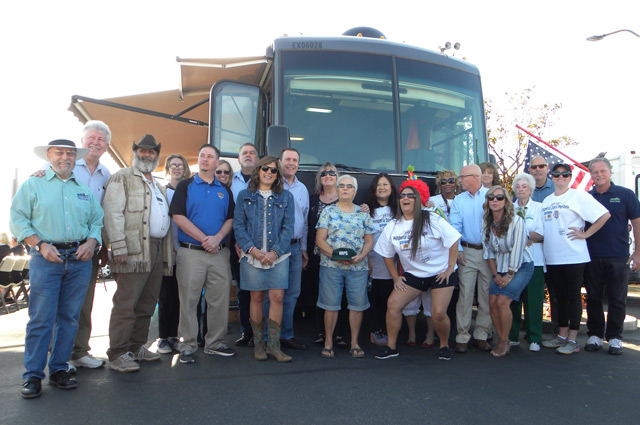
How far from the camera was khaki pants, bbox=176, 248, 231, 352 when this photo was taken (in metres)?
4.61

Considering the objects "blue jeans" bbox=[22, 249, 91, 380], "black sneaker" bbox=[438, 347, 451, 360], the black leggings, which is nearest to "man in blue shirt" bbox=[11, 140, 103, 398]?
"blue jeans" bbox=[22, 249, 91, 380]

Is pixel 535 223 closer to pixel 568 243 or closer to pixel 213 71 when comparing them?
pixel 568 243

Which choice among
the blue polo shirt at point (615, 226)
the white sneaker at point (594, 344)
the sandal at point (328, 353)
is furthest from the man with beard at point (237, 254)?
the blue polo shirt at point (615, 226)

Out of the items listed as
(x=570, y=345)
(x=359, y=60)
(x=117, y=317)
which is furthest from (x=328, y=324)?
(x=359, y=60)

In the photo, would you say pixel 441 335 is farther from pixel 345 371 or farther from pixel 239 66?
pixel 239 66

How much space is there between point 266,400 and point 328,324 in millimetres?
1431

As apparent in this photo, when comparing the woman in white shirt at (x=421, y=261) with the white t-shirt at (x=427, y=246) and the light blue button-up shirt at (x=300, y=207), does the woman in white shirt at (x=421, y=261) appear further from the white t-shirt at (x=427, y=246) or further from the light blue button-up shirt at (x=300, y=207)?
the light blue button-up shirt at (x=300, y=207)

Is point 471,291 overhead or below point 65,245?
below

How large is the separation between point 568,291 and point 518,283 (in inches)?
27.1

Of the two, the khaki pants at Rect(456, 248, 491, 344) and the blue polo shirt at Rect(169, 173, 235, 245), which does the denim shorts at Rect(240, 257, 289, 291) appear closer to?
the blue polo shirt at Rect(169, 173, 235, 245)

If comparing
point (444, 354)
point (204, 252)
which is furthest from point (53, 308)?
point (444, 354)

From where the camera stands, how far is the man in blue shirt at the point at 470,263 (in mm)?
5121

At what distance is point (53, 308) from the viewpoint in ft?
12.3

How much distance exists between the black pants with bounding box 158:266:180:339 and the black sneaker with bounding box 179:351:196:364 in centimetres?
67
